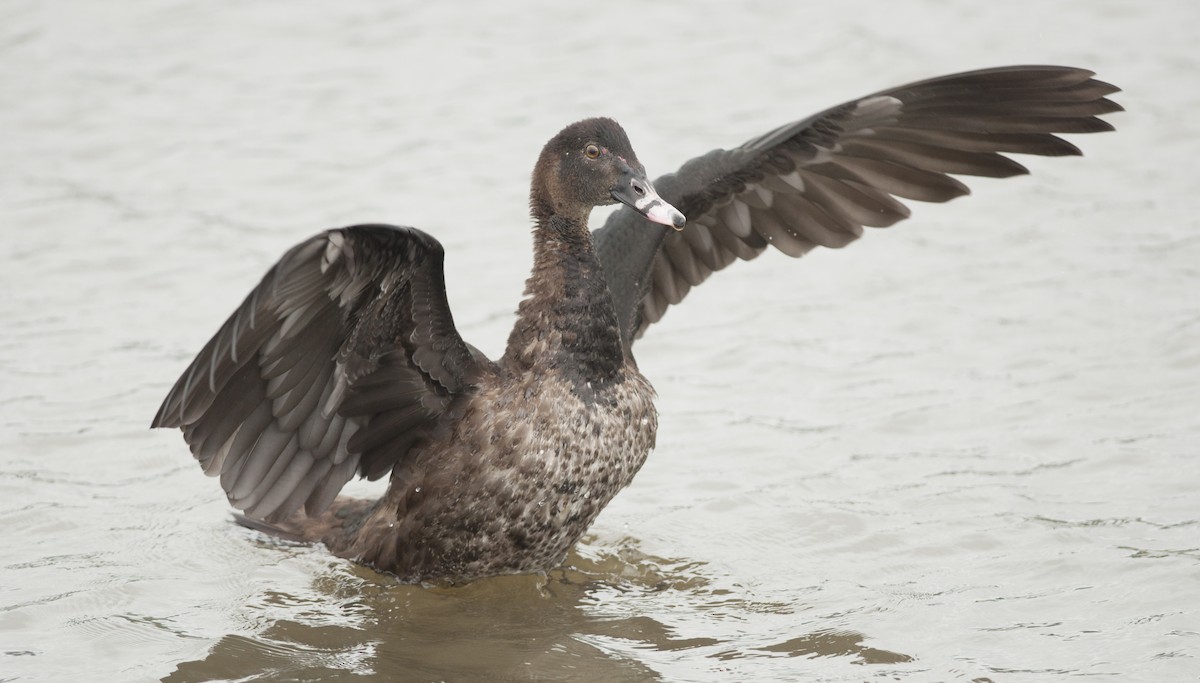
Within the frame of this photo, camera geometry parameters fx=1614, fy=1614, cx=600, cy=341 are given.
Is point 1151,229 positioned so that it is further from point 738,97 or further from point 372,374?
point 372,374

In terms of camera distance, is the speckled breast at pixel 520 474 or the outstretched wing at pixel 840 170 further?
the outstretched wing at pixel 840 170

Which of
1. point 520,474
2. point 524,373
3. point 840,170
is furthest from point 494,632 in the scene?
point 840,170

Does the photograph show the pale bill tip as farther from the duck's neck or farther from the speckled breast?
the speckled breast

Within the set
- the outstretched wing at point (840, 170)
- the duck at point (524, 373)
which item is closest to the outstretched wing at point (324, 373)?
the duck at point (524, 373)

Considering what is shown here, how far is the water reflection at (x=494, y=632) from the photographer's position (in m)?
5.79

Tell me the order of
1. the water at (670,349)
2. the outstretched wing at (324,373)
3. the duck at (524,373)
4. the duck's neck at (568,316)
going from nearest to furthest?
the outstretched wing at (324,373)
the duck at (524,373)
the water at (670,349)
the duck's neck at (568,316)

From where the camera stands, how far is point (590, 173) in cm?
623

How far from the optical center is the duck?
5.73 m

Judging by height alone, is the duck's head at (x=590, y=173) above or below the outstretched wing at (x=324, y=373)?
above

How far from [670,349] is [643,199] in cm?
271

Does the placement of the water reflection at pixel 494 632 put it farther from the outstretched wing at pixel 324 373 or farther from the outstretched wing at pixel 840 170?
the outstretched wing at pixel 840 170

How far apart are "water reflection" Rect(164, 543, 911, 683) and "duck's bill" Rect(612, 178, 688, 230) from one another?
1542 millimetres

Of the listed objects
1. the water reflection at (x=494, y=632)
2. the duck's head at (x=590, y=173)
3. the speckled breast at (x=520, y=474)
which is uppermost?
the duck's head at (x=590, y=173)

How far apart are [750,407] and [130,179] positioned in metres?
4.76
